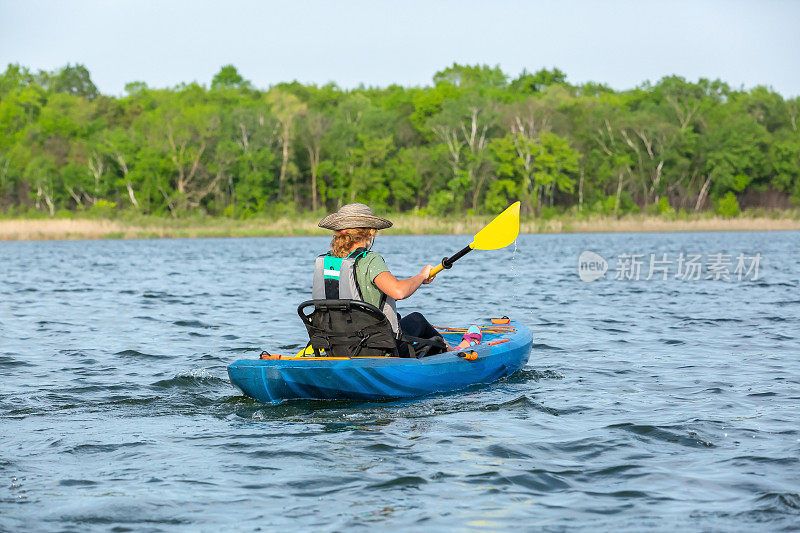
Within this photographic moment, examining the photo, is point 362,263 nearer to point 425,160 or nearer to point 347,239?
point 347,239

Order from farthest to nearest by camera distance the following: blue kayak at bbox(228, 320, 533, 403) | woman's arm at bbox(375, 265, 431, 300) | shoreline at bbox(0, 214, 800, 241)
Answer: shoreline at bbox(0, 214, 800, 241), blue kayak at bbox(228, 320, 533, 403), woman's arm at bbox(375, 265, 431, 300)

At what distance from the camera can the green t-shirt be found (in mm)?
6012

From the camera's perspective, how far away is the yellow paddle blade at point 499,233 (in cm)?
745

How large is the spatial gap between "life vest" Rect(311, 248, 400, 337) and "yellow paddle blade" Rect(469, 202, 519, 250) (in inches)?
58.4

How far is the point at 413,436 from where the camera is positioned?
18.0 feet

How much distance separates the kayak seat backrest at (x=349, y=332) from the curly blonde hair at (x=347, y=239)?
1.24 feet

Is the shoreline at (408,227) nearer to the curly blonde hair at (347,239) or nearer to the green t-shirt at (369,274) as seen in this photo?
the curly blonde hair at (347,239)

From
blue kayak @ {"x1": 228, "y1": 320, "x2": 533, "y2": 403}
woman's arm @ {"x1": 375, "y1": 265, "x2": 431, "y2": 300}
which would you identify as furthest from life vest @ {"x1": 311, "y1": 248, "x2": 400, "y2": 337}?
blue kayak @ {"x1": 228, "y1": 320, "x2": 533, "y2": 403}

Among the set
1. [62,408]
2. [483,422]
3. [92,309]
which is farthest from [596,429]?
[92,309]

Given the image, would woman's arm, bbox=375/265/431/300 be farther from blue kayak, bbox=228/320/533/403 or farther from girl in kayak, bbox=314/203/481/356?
blue kayak, bbox=228/320/533/403

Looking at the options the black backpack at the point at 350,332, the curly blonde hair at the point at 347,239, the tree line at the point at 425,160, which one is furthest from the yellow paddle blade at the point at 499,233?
the tree line at the point at 425,160

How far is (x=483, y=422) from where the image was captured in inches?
232

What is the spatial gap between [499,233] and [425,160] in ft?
166

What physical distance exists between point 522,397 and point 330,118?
53.5 metres
